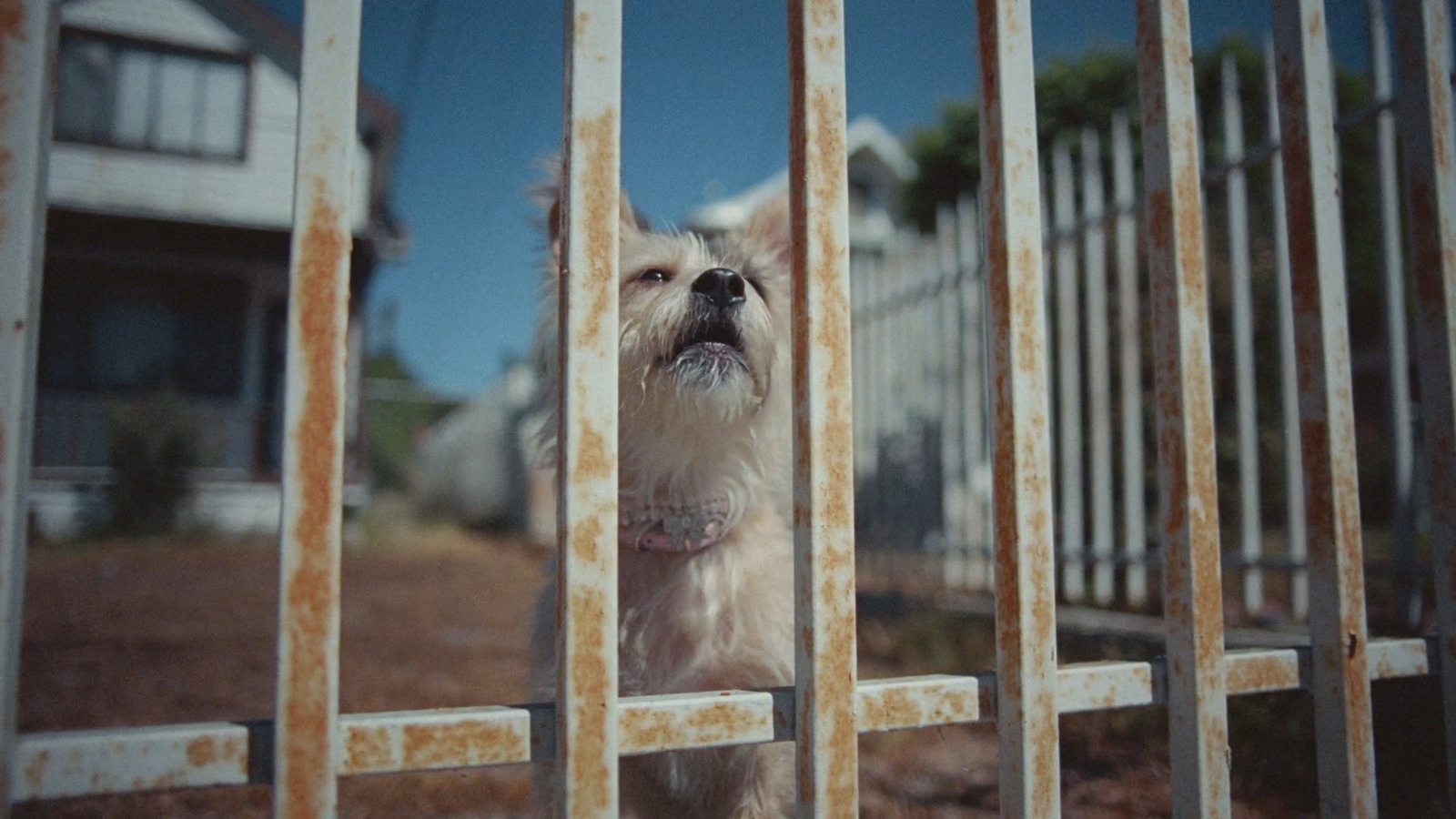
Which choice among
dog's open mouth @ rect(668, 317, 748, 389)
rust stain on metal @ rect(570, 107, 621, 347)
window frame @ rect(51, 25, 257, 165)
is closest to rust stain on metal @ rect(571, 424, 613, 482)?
rust stain on metal @ rect(570, 107, 621, 347)

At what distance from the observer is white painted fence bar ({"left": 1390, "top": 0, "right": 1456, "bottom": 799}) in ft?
5.05

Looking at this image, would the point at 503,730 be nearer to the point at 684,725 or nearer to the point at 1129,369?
the point at 684,725

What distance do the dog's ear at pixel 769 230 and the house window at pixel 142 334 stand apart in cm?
1271

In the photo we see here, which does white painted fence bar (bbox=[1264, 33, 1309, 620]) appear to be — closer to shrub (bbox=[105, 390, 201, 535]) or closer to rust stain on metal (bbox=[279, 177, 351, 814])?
rust stain on metal (bbox=[279, 177, 351, 814])

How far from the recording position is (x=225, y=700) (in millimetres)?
3654

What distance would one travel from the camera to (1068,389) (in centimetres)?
450

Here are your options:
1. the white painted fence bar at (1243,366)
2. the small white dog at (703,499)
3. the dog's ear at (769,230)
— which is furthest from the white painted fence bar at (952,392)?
the small white dog at (703,499)

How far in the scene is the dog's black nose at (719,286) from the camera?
7.39ft

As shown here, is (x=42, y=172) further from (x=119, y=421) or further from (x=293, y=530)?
(x=119, y=421)

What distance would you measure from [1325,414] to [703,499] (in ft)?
4.63

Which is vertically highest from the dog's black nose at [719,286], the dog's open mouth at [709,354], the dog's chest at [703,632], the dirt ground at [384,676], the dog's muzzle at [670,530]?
the dog's black nose at [719,286]

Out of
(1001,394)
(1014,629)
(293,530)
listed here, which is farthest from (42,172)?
(1014,629)

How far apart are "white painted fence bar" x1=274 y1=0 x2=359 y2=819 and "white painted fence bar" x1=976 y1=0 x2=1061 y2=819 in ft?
3.02

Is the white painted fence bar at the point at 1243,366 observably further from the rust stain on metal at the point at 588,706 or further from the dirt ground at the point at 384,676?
the rust stain on metal at the point at 588,706
